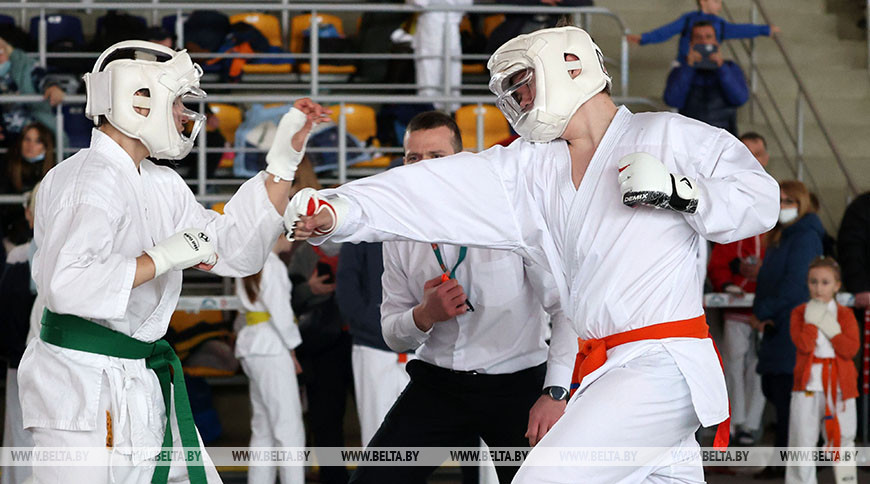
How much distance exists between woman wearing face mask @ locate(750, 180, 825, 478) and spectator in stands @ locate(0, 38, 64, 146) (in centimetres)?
539

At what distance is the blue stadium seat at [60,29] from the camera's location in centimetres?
954

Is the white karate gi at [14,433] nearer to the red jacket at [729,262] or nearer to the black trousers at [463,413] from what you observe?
the black trousers at [463,413]

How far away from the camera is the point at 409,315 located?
14.3 ft

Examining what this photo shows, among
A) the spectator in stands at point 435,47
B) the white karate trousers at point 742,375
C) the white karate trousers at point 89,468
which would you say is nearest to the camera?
the white karate trousers at point 89,468

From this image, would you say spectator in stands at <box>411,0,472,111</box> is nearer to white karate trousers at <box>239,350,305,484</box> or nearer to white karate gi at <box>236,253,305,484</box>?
white karate gi at <box>236,253,305,484</box>

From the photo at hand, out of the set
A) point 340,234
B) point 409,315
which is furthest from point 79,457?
Answer: point 409,315

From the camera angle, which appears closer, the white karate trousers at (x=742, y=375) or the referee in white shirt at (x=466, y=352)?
the referee in white shirt at (x=466, y=352)

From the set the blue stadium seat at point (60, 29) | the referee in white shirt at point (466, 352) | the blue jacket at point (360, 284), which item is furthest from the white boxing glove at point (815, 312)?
the blue stadium seat at point (60, 29)

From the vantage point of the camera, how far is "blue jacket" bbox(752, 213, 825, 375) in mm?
7145

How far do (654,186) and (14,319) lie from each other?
4.78m

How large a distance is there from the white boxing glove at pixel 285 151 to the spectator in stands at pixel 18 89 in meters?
5.05

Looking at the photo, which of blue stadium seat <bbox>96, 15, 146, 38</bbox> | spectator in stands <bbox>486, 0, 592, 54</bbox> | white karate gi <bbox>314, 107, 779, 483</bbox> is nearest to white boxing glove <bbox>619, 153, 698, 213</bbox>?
white karate gi <bbox>314, 107, 779, 483</bbox>

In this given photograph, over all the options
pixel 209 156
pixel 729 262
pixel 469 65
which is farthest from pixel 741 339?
pixel 209 156

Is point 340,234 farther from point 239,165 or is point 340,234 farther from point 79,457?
point 239,165
